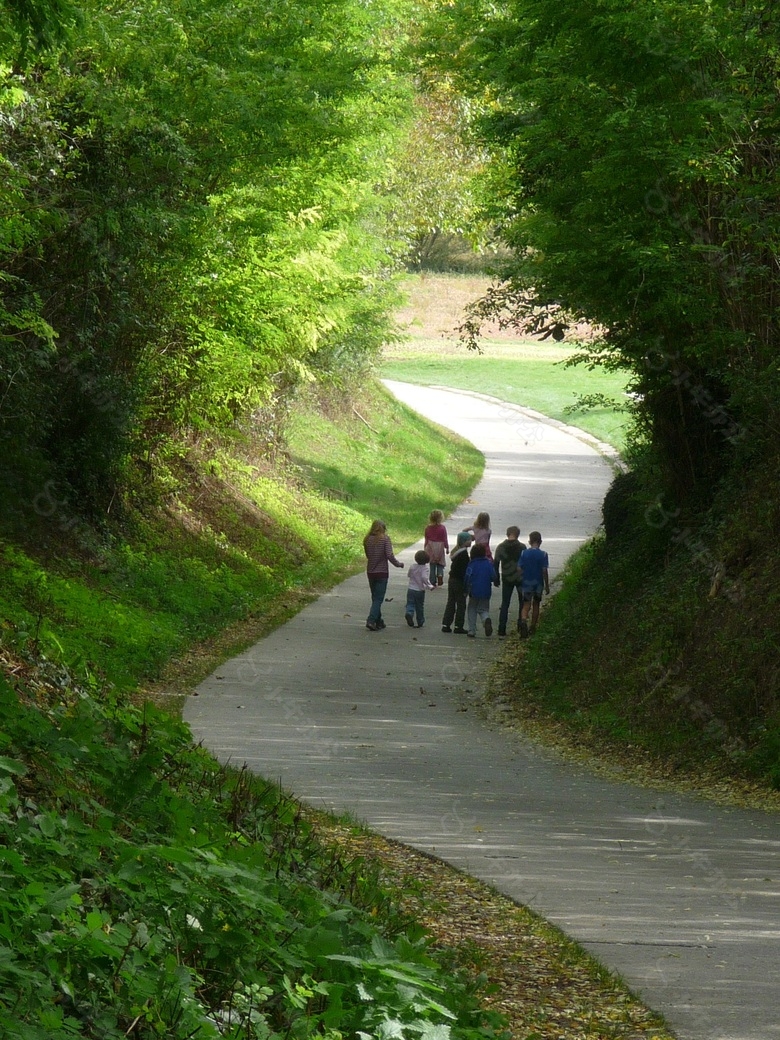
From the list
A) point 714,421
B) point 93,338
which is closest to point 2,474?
point 93,338

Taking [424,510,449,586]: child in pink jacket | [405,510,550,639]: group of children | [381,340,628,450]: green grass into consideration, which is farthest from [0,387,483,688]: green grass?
[381,340,628,450]: green grass

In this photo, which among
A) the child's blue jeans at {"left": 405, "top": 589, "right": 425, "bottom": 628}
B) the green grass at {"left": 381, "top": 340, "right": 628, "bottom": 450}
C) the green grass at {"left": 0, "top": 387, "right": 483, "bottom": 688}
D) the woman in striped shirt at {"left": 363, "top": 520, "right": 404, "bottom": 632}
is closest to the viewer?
the green grass at {"left": 0, "top": 387, "right": 483, "bottom": 688}

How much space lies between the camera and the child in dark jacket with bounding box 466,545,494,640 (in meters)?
19.7

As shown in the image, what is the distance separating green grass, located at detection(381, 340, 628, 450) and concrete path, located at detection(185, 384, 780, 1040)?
40.8 m

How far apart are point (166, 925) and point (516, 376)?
226 ft

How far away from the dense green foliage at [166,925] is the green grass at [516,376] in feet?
167

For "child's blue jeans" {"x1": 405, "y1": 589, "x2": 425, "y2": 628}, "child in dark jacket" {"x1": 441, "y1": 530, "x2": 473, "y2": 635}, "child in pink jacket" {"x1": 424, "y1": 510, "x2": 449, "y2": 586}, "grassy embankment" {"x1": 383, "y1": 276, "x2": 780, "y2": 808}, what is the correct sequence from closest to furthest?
1. "grassy embankment" {"x1": 383, "y1": 276, "x2": 780, "y2": 808}
2. "child in dark jacket" {"x1": 441, "y1": 530, "x2": 473, "y2": 635}
3. "child's blue jeans" {"x1": 405, "y1": 589, "x2": 425, "y2": 628}
4. "child in pink jacket" {"x1": 424, "y1": 510, "x2": 449, "y2": 586}

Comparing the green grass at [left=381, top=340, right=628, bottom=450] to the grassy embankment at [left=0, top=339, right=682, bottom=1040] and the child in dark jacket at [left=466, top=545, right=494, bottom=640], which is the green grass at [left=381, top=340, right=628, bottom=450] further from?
the grassy embankment at [left=0, top=339, right=682, bottom=1040]

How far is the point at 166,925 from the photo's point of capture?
191 inches

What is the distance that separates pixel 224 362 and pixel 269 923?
52.5 ft

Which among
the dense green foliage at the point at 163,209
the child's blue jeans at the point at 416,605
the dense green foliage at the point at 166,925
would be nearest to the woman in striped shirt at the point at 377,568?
the child's blue jeans at the point at 416,605

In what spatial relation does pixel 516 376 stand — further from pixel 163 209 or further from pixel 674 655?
pixel 674 655

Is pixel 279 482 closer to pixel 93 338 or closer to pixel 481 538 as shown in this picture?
pixel 481 538

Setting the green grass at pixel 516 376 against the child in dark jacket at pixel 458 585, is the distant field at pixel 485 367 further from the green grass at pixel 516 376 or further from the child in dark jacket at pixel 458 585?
the child in dark jacket at pixel 458 585
